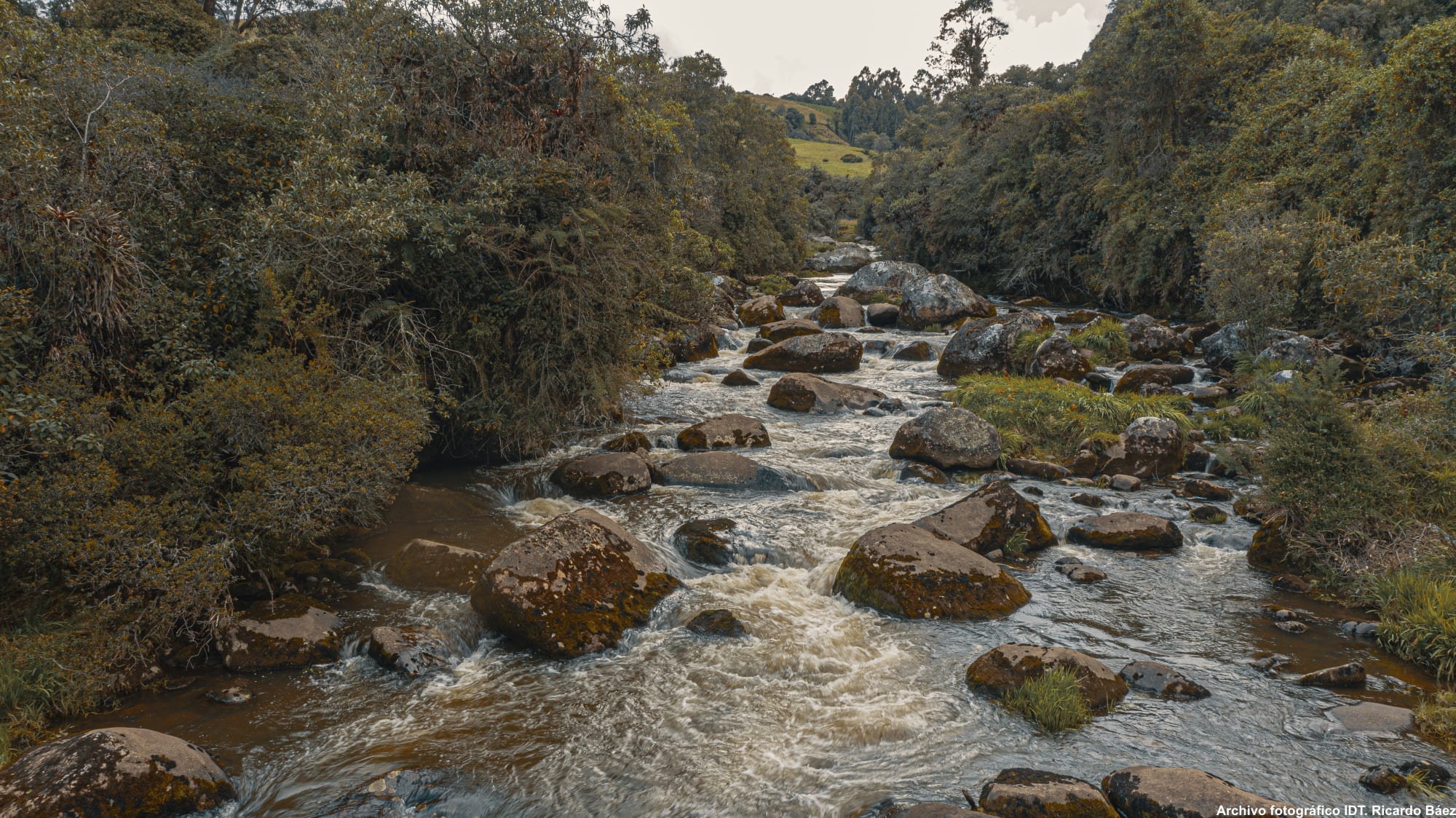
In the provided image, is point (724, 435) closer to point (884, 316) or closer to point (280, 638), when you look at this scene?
point (280, 638)

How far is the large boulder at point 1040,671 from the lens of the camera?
6.59m

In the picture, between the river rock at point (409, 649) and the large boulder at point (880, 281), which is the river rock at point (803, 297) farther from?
the river rock at point (409, 649)

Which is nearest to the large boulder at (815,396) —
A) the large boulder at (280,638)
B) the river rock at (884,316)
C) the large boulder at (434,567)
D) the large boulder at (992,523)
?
the large boulder at (992,523)

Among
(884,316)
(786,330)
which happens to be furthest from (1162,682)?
(884,316)

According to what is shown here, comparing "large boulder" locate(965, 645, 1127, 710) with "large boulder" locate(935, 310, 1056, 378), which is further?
"large boulder" locate(935, 310, 1056, 378)

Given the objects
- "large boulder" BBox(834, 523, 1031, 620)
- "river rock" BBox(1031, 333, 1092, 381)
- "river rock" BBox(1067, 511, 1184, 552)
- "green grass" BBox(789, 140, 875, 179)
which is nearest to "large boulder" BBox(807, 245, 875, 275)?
"river rock" BBox(1031, 333, 1092, 381)

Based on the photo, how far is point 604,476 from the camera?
39.9 ft

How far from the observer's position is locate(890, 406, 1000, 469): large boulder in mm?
13367

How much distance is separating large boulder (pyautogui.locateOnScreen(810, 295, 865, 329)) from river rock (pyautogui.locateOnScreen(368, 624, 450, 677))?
21396 mm

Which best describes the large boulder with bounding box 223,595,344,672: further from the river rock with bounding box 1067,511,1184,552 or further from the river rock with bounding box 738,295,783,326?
the river rock with bounding box 738,295,783,326

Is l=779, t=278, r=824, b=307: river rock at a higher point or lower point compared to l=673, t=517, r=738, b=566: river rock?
higher

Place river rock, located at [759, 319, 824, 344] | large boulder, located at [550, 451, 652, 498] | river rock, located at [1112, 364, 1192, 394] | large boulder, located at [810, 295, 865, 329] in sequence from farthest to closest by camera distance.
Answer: large boulder, located at [810, 295, 865, 329] < river rock, located at [759, 319, 824, 344] < river rock, located at [1112, 364, 1192, 394] < large boulder, located at [550, 451, 652, 498]

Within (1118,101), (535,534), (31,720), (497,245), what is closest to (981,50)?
(1118,101)

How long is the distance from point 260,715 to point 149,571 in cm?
171
